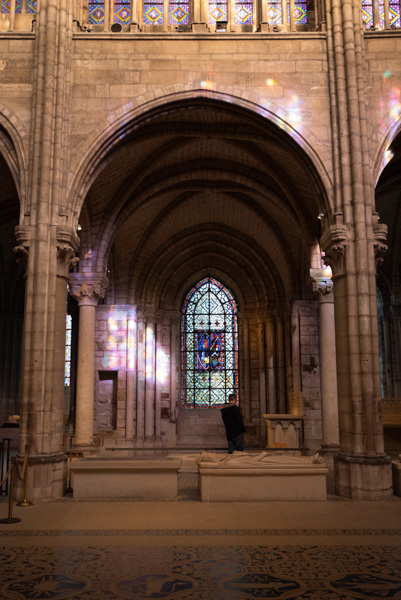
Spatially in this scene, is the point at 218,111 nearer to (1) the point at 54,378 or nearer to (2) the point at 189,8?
(2) the point at 189,8

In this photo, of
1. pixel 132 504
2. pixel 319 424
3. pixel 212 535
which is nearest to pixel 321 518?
pixel 212 535

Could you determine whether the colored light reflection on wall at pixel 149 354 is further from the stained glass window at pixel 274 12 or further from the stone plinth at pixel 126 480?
the stained glass window at pixel 274 12

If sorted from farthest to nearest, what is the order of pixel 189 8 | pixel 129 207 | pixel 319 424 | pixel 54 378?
pixel 319 424, pixel 129 207, pixel 189 8, pixel 54 378

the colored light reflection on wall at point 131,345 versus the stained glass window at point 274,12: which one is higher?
the stained glass window at point 274,12

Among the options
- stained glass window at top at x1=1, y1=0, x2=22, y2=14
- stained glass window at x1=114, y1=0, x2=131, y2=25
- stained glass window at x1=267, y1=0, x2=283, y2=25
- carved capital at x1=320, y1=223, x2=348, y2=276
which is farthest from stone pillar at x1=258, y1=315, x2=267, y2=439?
stained glass window at top at x1=1, y1=0, x2=22, y2=14

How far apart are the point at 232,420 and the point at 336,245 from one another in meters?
3.64

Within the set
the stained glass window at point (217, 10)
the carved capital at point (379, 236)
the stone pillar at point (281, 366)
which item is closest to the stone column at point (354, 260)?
the carved capital at point (379, 236)

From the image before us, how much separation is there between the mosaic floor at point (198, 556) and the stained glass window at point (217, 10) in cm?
936

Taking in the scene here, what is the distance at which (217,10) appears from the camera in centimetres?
1132

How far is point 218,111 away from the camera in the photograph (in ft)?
34.9

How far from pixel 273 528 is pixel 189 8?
9695mm

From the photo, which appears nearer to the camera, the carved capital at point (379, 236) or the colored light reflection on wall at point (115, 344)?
the carved capital at point (379, 236)

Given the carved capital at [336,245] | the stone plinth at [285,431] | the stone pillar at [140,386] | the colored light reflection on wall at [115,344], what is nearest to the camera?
the carved capital at [336,245]

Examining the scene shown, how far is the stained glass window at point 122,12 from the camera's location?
1115cm
